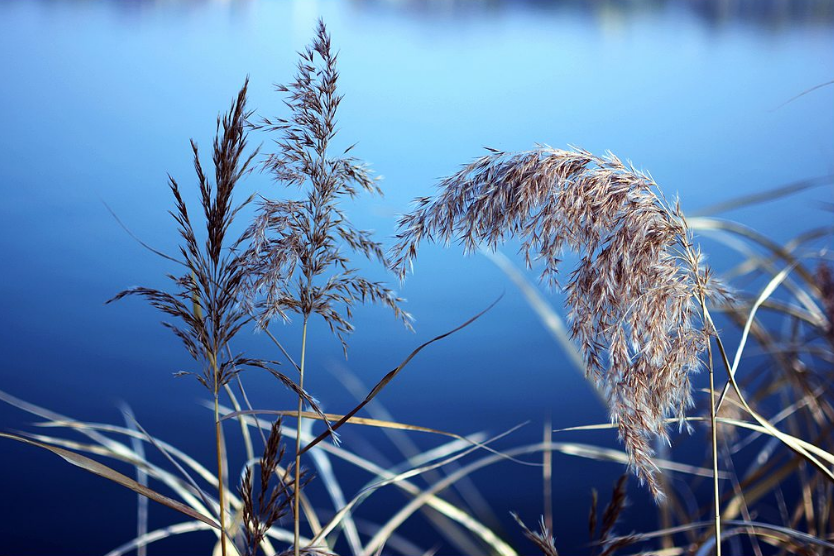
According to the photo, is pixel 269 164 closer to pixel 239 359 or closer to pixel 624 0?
pixel 239 359

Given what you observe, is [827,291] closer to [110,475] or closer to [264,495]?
[264,495]

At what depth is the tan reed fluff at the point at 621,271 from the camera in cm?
84

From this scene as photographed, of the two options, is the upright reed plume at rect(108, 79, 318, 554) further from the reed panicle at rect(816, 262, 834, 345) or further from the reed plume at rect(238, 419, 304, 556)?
the reed panicle at rect(816, 262, 834, 345)

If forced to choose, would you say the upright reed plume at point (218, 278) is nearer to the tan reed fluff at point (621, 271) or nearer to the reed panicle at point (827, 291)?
the tan reed fluff at point (621, 271)

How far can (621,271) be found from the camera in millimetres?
860

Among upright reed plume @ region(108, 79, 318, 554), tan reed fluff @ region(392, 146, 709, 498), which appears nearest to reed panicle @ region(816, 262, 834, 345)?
tan reed fluff @ region(392, 146, 709, 498)

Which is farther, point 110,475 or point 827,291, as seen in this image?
point 827,291

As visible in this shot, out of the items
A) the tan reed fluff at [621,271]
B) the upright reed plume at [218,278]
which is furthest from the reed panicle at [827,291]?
the upright reed plume at [218,278]

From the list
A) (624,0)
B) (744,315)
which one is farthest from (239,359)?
(624,0)

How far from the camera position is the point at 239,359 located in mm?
839

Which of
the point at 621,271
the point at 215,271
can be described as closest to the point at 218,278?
the point at 215,271

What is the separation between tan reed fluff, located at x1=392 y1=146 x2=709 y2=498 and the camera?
2.76 ft

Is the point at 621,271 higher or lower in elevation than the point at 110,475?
higher

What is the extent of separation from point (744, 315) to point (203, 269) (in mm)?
1144
